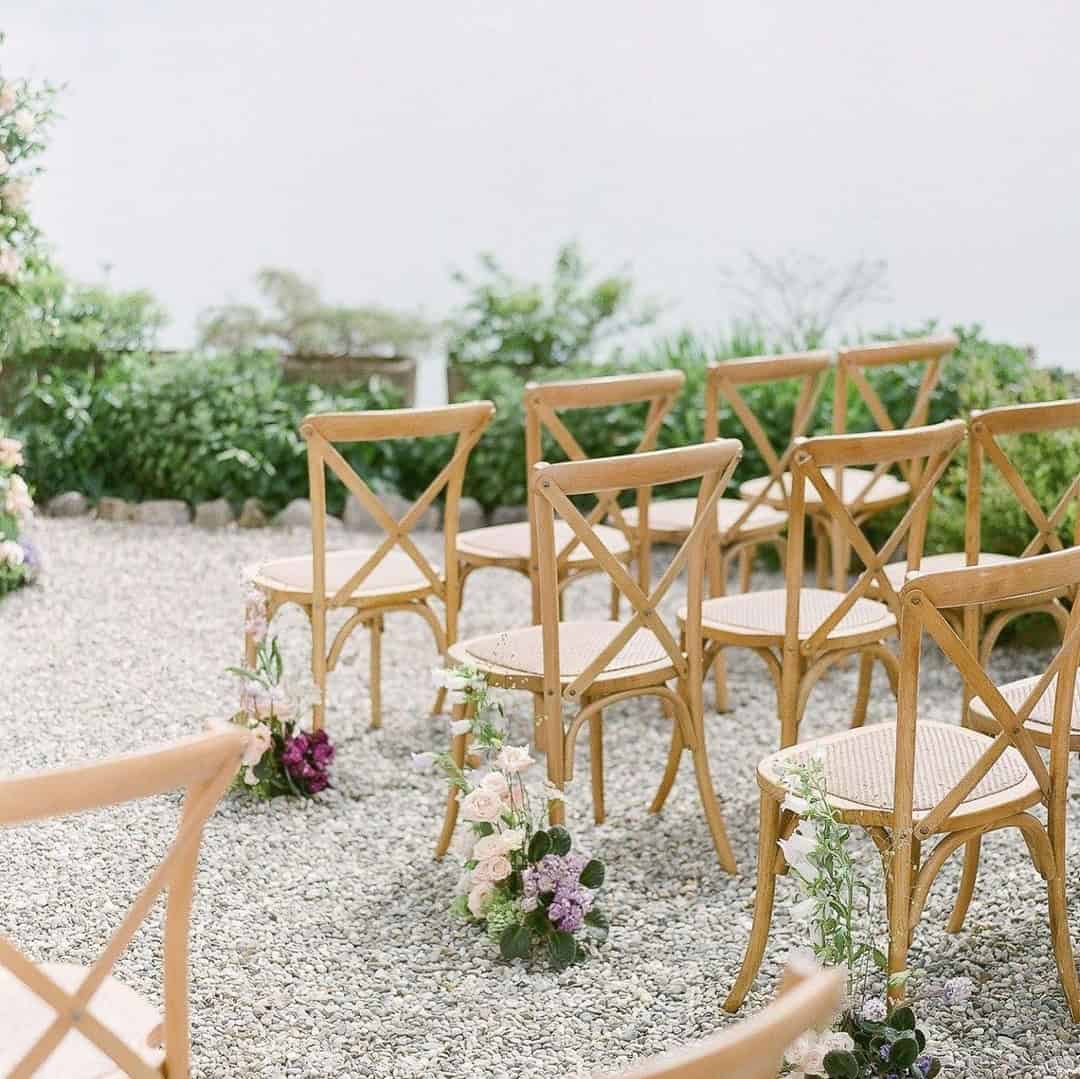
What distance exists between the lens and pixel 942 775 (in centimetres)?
265

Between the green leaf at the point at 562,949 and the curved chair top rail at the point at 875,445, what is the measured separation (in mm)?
1091

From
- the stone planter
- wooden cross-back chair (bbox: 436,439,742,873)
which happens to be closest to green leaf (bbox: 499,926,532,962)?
wooden cross-back chair (bbox: 436,439,742,873)

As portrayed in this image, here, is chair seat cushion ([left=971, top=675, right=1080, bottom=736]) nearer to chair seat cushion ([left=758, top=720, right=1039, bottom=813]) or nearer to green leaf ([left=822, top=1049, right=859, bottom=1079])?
chair seat cushion ([left=758, top=720, right=1039, bottom=813])

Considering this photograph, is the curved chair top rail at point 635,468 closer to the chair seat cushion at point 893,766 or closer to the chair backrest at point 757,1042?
the chair seat cushion at point 893,766

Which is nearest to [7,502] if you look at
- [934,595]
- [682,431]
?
[682,431]

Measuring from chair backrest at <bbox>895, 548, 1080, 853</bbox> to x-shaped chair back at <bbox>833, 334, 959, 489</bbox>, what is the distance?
2082 millimetres

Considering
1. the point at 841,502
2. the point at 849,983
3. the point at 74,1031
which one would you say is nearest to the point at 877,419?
the point at 841,502

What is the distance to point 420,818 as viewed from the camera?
12.3 ft

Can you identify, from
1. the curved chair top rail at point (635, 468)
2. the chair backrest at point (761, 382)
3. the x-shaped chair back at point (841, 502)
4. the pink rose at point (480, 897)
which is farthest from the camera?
the chair backrest at point (761, 382)

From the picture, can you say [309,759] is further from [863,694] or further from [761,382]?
[761,382]

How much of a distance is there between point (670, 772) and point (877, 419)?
177cm

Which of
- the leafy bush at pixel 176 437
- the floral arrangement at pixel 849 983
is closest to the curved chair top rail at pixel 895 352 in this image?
the floral arrangement at pixel 849 983

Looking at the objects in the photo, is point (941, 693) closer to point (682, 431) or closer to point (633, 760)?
point (633, 760)

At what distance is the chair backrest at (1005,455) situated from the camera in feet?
11.7
